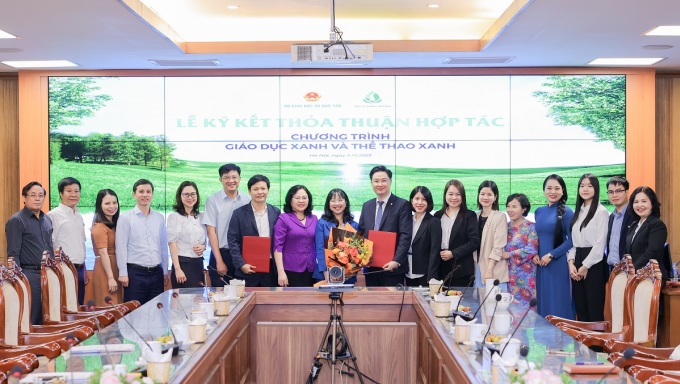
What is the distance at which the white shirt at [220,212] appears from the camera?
682 cm

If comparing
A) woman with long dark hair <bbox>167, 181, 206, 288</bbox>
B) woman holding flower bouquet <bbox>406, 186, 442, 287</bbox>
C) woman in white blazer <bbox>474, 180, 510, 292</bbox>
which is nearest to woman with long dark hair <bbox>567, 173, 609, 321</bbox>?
woman in white blazer <bbox>474, 180, 510, 292</bbox>

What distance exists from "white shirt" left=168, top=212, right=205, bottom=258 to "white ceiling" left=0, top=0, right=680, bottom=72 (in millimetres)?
1655

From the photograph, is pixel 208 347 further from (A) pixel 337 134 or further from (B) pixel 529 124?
(B) pixel 529 124

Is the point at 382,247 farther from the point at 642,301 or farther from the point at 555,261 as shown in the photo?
the point at 642,301

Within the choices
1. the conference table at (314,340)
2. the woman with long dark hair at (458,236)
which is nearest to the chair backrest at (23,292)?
the conference table at (314,340)

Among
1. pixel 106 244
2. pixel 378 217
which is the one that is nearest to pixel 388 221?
pixel 378 217

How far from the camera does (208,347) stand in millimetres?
3732

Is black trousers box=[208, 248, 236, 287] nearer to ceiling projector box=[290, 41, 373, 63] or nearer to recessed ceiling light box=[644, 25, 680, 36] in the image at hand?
ceiling projector box=[290, 41, 373, 63]

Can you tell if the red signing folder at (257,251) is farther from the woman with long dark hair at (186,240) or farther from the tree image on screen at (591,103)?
the tree image on screen at (591,103)

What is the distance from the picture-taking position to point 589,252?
666 centimetres

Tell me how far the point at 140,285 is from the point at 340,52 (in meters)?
2.57

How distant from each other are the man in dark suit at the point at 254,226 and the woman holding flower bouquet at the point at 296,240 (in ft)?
0.38

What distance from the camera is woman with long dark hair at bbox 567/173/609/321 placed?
260 inches

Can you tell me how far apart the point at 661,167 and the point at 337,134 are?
386 cm
